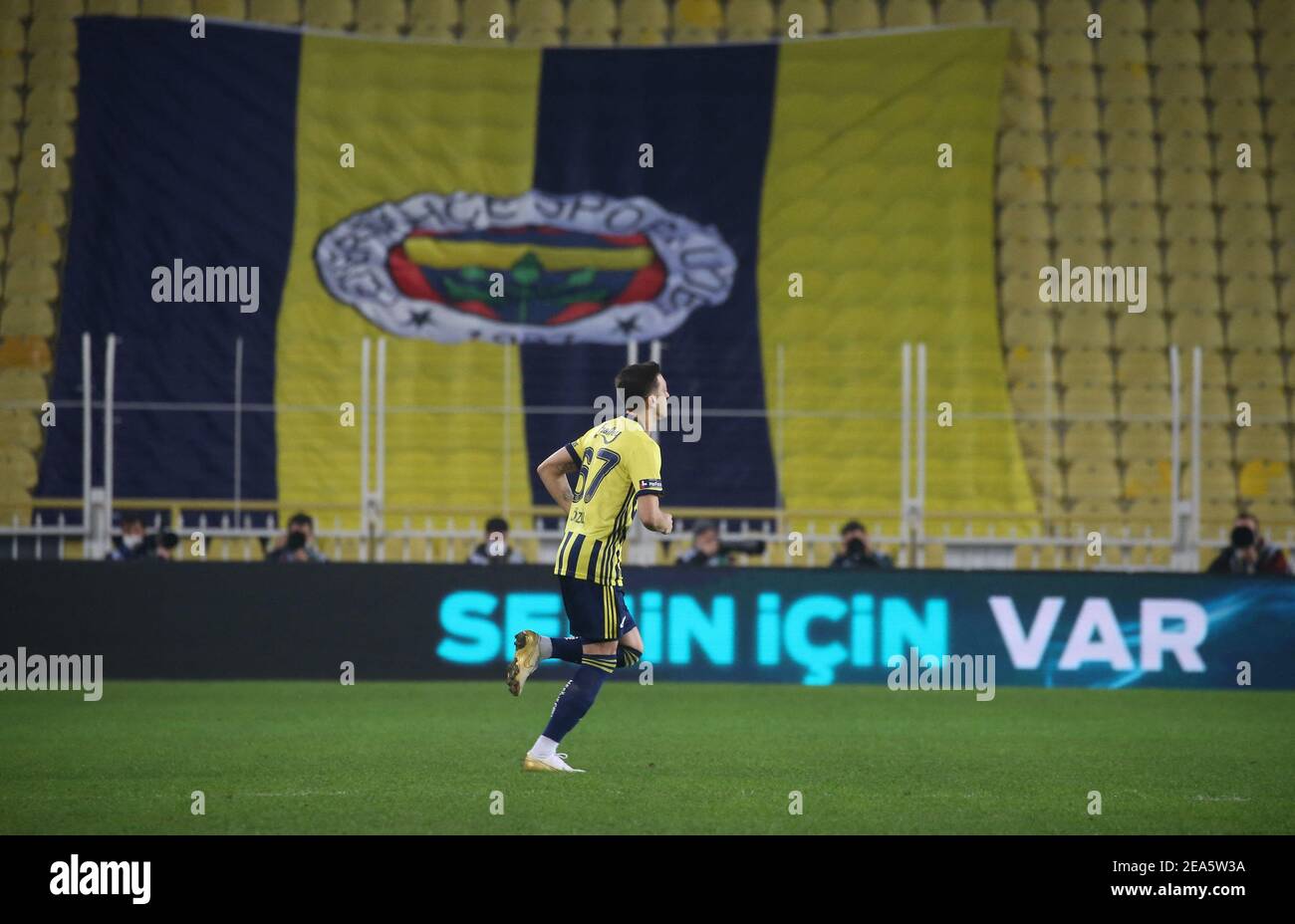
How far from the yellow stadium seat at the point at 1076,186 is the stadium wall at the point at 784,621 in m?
9.84

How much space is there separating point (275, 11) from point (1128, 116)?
36.3 ft

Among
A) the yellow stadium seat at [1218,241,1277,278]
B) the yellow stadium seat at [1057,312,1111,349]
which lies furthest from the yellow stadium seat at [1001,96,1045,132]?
the yellow stadium seat at [1218,241,1277,278]

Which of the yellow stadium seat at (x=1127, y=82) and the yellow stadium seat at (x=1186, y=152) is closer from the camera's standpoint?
the yellow stadium seat at (x=1186, y=152)

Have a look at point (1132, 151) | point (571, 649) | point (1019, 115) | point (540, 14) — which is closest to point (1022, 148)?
point (1019, 115)

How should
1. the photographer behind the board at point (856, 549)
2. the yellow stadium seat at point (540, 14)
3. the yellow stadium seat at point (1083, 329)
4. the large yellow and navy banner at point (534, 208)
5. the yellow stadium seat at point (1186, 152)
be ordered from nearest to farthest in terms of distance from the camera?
the photographer behind the board at point (856, 549) < the large yellow and navy banner at point (534, 208) < the yellow stadium seat at point (1083, 329) < the yellow stadium seat at point (1186, 152) < the yellow stadium seat at point (540, 14)

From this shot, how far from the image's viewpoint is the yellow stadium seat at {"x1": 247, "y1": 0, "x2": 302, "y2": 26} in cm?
2378

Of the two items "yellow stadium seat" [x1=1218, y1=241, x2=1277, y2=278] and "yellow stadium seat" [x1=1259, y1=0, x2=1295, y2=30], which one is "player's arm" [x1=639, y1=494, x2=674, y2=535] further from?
"yellow stadium seat" [x1=1259, y1=0, x2=1295, y2=30]

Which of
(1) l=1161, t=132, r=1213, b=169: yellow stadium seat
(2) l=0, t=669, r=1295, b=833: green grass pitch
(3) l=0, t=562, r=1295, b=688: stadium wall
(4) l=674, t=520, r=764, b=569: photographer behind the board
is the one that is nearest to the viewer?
(2) l=0, t=669, r=1295, b=833: green grass pitch

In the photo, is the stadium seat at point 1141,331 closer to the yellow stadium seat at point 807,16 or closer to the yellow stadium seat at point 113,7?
the yellow stadium seat at point 807,16

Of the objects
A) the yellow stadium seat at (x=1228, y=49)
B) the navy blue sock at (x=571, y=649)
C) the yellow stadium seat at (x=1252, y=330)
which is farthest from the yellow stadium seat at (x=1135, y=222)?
the navy blue sock at (x=571, y=649)

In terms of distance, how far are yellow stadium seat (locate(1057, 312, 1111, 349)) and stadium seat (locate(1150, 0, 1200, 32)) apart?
13.8ft

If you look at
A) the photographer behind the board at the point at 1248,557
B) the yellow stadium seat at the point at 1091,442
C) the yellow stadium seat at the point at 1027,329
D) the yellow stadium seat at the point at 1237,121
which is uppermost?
the yellow stadium seat at the point at 1237,121

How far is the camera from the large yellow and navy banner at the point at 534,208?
843 inches

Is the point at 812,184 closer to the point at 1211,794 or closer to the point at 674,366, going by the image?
the point at 674,366
